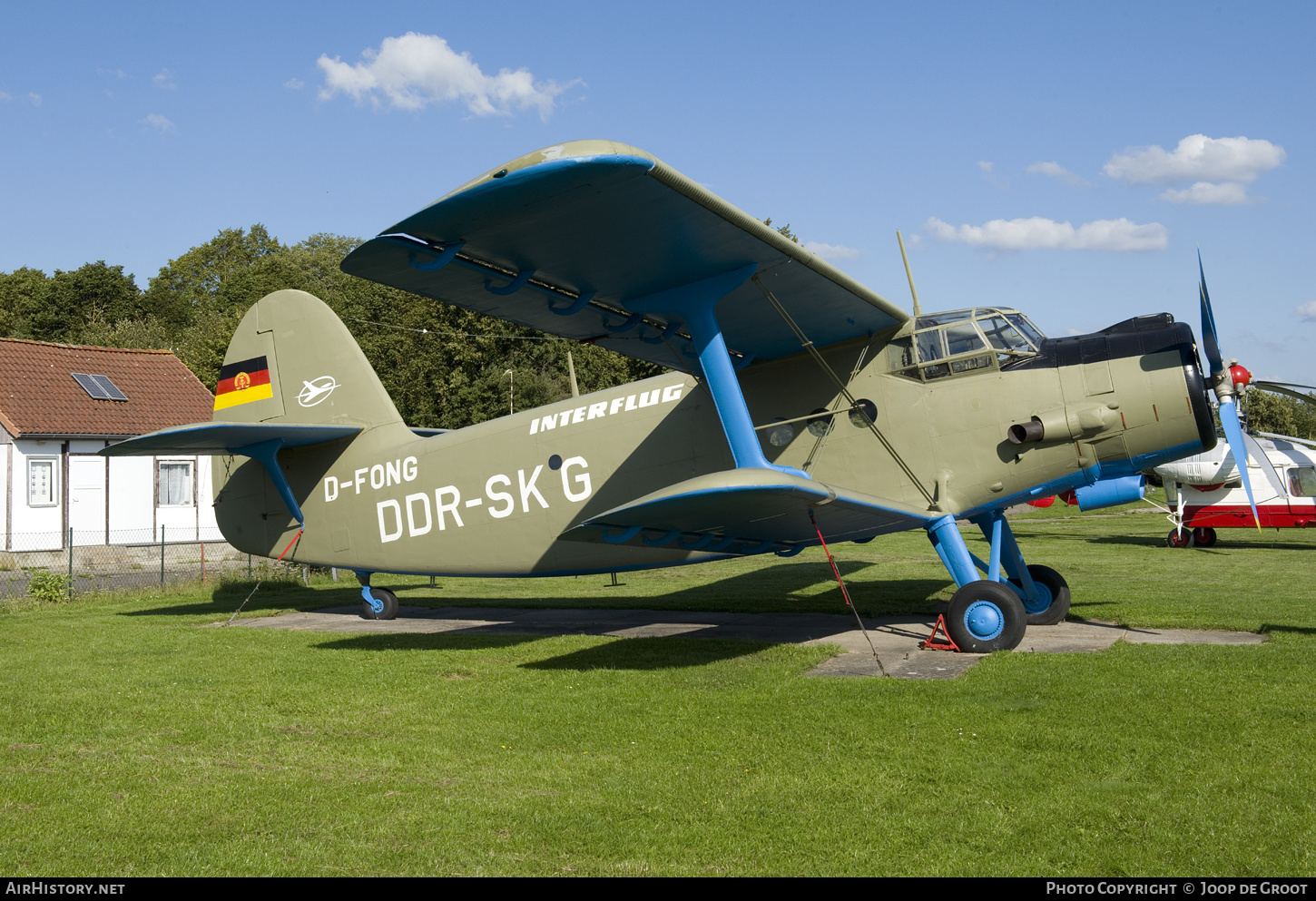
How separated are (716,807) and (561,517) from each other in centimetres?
611

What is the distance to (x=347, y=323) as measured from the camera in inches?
2370

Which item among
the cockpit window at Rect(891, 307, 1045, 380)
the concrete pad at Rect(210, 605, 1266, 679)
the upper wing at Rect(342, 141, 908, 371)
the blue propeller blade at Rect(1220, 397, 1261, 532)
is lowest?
the concrete pad at Rect(210, 605, 1266, 679)

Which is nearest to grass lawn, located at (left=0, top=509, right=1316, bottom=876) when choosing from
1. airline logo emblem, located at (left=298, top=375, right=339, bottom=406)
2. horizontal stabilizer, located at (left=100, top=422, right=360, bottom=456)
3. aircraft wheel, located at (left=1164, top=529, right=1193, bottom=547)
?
horizontal stabilizer, located at (left=100, top=422, right=360, bottom=456)

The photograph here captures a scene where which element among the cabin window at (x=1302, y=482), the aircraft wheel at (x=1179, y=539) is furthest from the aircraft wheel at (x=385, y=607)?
the cabin window at (x=1302, y=482)

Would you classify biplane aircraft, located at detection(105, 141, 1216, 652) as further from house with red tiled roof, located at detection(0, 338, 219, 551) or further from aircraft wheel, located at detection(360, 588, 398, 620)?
house with red tiled roof, located at detection(0, 338, 219, 551)

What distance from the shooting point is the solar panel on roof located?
1037 inches

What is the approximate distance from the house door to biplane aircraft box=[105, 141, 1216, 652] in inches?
608

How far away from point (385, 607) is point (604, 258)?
7.47m

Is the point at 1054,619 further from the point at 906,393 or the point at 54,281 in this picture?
the point at 54,281

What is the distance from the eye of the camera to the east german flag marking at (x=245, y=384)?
12.9m

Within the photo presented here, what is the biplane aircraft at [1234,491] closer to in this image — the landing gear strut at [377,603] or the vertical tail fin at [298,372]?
the landing gear strut at [377,603]

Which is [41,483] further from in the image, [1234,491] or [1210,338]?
[1234,491]

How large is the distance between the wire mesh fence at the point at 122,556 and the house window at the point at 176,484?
2.86 ft
